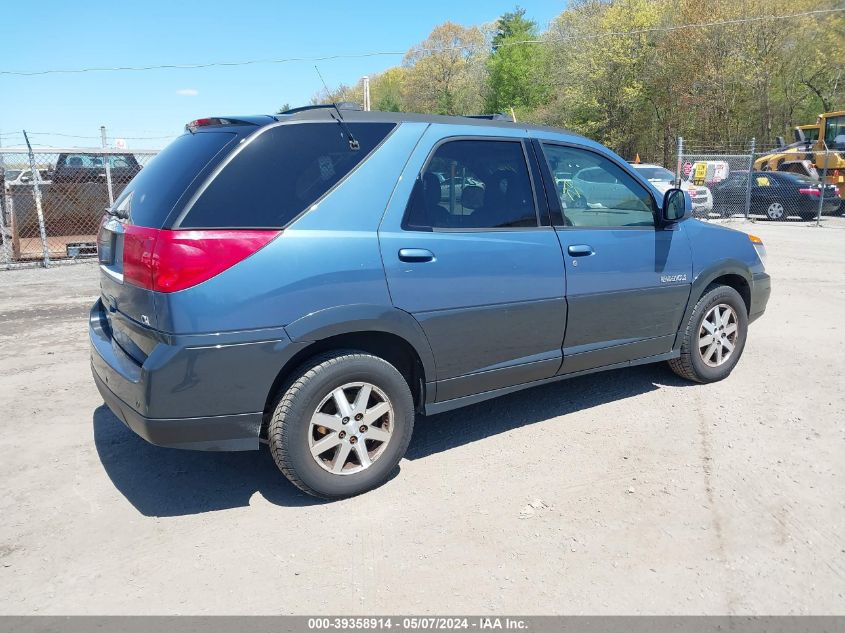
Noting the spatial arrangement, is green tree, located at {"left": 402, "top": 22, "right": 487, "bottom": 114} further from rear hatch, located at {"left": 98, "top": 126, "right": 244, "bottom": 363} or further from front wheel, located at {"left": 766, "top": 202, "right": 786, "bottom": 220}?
rear hatch, located at {"left": 98, "top": 126, "right": 244, "bottom": 363}

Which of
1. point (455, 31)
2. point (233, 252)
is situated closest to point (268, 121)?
point (233, 252)

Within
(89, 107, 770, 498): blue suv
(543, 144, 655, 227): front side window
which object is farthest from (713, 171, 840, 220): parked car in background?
(89, 107, 770, 498): blue suv

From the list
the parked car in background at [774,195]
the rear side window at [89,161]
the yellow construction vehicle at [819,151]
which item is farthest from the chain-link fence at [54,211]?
the yellow construction vehicle at [819,151]

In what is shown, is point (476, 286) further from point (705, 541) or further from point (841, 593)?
point (841, 593)

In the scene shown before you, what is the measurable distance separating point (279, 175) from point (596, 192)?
224 centimetres

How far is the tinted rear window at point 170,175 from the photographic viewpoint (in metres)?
2.98

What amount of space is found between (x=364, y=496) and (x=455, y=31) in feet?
225

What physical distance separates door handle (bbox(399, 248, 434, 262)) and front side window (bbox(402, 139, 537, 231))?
0.40 ft

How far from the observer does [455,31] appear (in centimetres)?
6512

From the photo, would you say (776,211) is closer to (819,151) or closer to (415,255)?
(819,151)

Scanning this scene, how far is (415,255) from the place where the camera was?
333 centimetres

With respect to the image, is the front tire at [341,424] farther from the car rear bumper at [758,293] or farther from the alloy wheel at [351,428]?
the car rear bumper at [758,293]

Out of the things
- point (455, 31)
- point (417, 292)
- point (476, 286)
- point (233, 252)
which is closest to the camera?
point (233, 252)

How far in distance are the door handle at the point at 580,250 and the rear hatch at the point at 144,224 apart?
1.97 m
